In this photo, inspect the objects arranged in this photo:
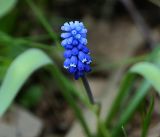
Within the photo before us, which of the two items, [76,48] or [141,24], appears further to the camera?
[141,24]

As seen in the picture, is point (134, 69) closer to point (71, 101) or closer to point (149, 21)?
point (71, 101)

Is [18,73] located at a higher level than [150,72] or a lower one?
higher

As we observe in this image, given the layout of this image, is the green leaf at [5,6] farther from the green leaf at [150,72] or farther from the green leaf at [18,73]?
the green leaf at [150,72]

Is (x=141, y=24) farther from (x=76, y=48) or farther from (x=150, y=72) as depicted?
(x=76, y=48)

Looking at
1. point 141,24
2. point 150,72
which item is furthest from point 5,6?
point 150,72

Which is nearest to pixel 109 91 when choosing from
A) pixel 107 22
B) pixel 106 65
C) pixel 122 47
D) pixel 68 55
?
pixel 106 65

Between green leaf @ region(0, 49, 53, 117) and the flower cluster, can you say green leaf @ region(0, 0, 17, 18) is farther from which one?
the flower cluster

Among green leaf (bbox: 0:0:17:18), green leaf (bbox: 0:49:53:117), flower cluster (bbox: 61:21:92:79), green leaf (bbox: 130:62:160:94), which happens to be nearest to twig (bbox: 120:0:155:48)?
green leaf (bbox: 0:0:17:18)
